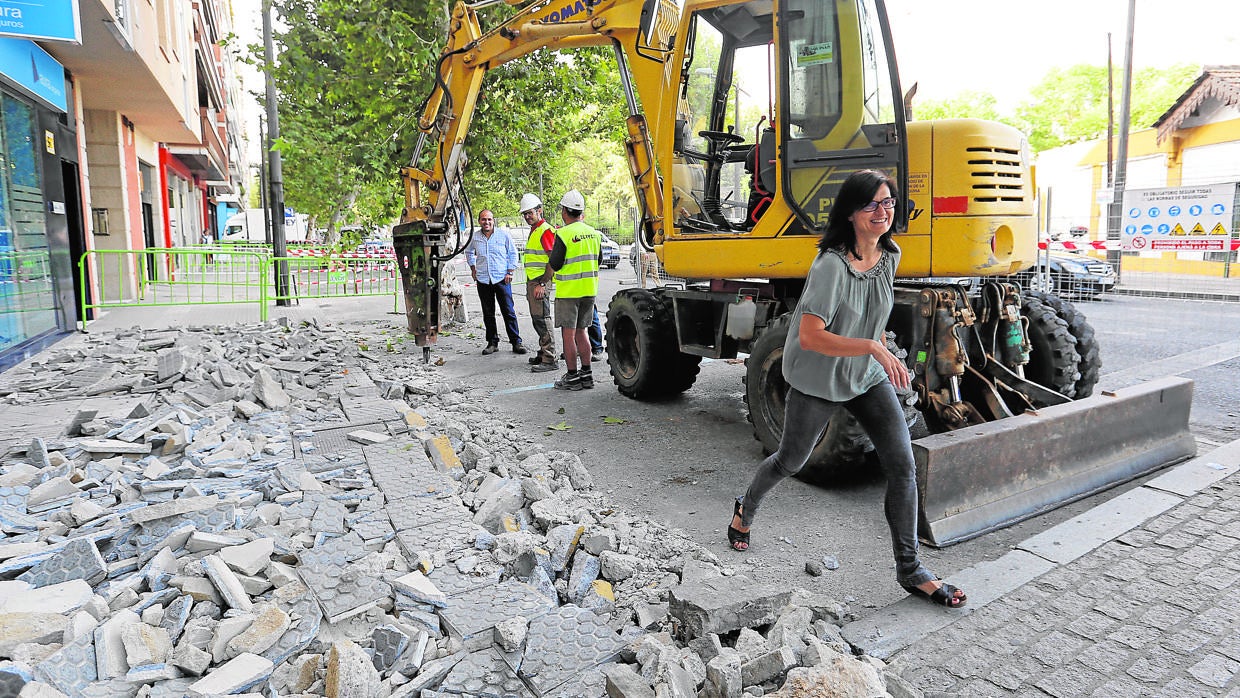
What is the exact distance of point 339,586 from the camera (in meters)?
3.39

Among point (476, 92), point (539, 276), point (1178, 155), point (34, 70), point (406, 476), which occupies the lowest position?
point (406, 476)

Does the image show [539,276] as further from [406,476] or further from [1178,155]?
[1178,155]

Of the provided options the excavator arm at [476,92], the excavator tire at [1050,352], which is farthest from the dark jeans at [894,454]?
the excavator arm at [476,92]

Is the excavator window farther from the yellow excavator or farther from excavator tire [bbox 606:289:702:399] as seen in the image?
excavator tire [bbox 606:289:702:399]

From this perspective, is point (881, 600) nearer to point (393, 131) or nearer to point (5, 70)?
point (5, 70)

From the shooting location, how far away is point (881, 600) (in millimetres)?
3639

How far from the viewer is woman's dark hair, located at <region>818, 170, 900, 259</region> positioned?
3.33 m

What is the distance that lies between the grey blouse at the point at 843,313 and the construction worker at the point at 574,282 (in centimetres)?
485

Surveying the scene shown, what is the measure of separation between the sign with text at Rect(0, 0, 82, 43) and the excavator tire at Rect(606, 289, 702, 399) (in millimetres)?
5117

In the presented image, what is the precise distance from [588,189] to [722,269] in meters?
50.1

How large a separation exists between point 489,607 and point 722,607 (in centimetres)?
98

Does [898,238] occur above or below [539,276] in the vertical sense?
above

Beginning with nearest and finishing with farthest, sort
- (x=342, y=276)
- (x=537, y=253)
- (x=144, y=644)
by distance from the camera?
(x=144, y=644) → (x=537, y=253) → (x=342, y=276)

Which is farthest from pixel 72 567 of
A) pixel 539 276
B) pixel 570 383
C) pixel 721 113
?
pixel 539 276
